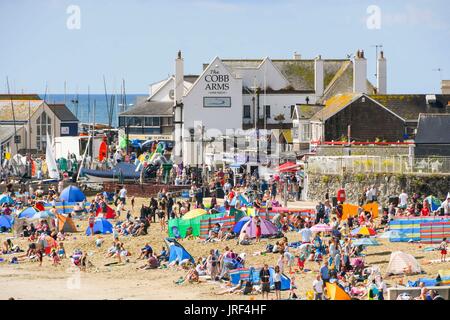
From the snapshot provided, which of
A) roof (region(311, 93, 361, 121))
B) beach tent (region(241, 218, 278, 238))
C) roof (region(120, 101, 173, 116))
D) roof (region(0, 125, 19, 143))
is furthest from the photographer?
roof (region(120, 101, 173, 116))

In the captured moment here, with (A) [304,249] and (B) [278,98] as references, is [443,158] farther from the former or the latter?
(B) [278,98]

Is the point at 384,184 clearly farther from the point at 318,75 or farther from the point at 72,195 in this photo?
the point at 318,75

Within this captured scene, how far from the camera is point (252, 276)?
114ft

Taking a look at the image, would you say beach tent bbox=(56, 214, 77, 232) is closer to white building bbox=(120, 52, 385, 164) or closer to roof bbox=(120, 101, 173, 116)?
white building bbox=(120, 52, 385, 164)

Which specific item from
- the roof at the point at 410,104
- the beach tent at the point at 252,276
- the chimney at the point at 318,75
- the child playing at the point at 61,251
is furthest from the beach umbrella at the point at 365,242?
the chimney at the point at 318,75

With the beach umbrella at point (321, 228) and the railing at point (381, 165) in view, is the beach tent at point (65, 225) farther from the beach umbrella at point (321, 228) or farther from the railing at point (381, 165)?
the railing at point (381, 165)

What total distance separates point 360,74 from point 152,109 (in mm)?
17874

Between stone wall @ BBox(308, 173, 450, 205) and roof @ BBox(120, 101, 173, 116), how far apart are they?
31.2 m

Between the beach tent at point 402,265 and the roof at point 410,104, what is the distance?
2908cm

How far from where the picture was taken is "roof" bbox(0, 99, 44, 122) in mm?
84200

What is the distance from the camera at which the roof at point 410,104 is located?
64.2 metres

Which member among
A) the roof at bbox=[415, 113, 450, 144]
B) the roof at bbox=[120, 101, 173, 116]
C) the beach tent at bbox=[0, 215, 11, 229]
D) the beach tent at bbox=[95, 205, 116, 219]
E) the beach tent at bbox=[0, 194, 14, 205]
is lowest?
the beach tent at bbox=[0, 215, 11, 229]

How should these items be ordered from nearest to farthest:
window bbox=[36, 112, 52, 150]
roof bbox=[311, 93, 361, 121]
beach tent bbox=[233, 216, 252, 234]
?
beach tent bbox=[233, 216, 252, 234]
roof bbox=[311, 93, 361, 121]
window bbox=[36, 112, 52, 150]

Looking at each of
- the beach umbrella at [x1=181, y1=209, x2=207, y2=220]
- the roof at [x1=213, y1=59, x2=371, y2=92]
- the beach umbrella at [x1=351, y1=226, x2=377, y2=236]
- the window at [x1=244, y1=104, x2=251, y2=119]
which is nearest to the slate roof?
the roof at [x1=213, y1=59, x2=371, y2=92]
